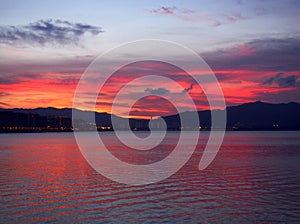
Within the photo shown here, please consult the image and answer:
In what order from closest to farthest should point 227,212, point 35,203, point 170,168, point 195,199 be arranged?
1. point 227,212
2. point 35,203
3. point 195,199
4. point 170,168

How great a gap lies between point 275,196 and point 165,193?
802 centimetres

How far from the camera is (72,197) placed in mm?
30156

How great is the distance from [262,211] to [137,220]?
7825mm

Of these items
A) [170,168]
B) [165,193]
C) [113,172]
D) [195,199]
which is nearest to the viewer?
[195,199]

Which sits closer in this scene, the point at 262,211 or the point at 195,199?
the point at 262,211

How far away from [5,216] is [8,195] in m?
6.85

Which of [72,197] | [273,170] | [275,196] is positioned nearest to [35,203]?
[72,197]

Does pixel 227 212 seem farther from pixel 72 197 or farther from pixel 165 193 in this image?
pixel 72 197

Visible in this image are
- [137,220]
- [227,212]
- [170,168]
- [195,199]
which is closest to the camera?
[137,220]

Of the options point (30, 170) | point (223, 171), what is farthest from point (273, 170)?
point (30, 170)

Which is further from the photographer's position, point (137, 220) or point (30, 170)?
point (30, 170)

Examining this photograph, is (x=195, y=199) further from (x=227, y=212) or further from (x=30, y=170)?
(x=30, y=170)

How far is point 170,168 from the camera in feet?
166

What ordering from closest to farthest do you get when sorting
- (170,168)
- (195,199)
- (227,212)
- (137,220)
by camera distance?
(137,220) → (227,212) → (195,199) → (170,168)
